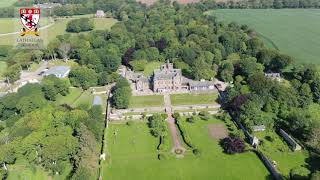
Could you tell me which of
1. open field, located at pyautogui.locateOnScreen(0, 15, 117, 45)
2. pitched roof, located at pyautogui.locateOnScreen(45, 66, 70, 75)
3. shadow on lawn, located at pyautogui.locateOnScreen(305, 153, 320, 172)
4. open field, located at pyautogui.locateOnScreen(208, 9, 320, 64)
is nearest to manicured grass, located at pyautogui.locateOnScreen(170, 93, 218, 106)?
shadow on lawn, located at pyautogui.locateOnScreen(305, 153, 320, 172)

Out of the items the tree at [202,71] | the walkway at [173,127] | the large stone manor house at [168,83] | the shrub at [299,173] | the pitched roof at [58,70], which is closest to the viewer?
the shrub at [299,173]

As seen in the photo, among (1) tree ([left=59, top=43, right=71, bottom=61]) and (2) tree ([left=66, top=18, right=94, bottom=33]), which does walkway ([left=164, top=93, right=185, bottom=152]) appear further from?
(2) tree ([left=66, top=18, right=94, bottom=33])

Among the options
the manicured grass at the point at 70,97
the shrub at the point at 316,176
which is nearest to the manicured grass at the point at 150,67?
the manicured grass at the point at 70,97

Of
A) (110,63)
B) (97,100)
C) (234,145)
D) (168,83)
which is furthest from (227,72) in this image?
(97,100)

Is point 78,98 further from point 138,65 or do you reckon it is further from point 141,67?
point 141,67

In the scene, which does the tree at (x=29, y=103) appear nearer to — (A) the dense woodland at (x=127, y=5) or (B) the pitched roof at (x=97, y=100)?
(B) the pitched roof at (x=97, y=100)
